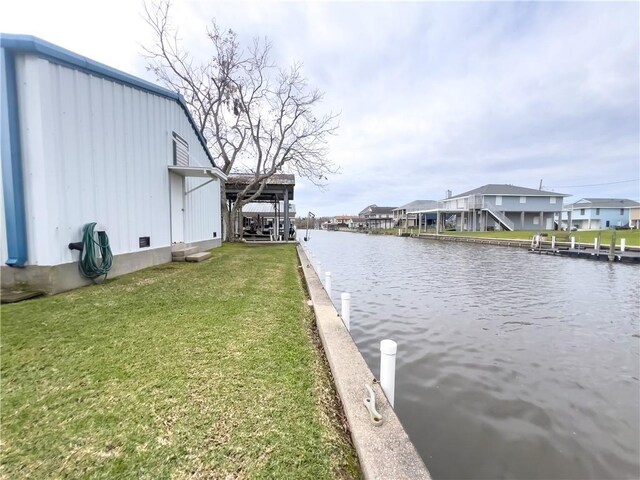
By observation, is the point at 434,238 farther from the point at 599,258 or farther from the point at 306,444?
the point at 306,444

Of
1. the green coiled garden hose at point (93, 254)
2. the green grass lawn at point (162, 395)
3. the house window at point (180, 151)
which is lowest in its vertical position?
the green grass lawn at point (162, 395)

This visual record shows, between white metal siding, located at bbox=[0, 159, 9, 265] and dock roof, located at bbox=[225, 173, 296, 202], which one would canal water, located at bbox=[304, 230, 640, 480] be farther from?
dock roof, located at bbox=[225, 173, 296, 202]

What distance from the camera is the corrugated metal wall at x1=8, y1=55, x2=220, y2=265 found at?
4992mm

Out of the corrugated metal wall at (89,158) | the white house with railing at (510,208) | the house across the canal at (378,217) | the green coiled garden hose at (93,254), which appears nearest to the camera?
the corrugated metal wall at (89,158)

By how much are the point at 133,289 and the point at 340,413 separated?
16.4 ft

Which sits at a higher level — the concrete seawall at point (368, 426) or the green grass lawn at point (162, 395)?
the green grass lawn at point (162, 395)

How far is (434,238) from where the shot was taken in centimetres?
3697

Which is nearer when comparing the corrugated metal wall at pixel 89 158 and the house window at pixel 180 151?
the corrugated metal wall at pixel 89 158

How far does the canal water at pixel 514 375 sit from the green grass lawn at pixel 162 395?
1352 millimetres

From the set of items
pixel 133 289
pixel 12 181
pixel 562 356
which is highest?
pixel 12 181

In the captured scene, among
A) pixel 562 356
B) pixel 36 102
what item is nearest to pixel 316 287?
pixel 562 356

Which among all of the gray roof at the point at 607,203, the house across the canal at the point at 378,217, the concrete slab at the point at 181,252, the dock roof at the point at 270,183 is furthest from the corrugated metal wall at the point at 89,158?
the house across the canal at the point at 378,217

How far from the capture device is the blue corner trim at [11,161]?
190 inches

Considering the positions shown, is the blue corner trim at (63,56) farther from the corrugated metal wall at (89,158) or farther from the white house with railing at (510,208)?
the white house with railing at (510,208)
